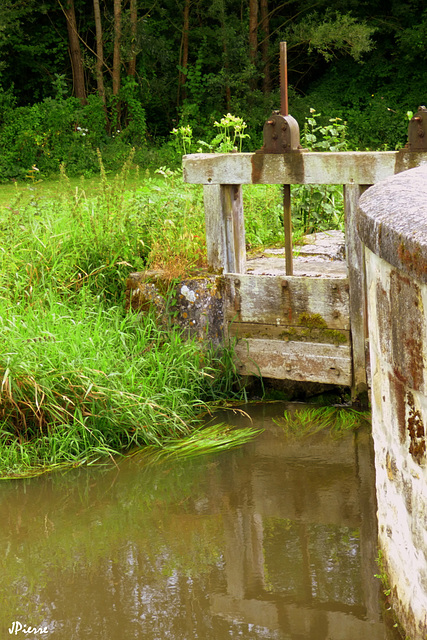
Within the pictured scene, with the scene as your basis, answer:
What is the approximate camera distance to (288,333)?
5.19 metres

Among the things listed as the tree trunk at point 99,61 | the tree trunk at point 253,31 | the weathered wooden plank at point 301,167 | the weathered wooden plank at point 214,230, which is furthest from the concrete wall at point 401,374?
the tree trunk at point 253,31

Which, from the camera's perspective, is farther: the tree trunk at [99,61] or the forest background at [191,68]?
the tree trunk at [99,61]

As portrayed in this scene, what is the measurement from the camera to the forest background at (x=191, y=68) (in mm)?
15867

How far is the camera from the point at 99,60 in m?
16.5

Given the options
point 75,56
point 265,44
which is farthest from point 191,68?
point 75,56

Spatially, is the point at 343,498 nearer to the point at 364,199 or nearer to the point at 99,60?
the point at 364,199

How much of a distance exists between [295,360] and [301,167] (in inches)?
53.4

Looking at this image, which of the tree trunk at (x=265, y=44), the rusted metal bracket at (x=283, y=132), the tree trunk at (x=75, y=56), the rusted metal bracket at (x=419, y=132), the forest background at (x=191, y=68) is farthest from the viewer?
the tree trunk at (x=265, y=44)

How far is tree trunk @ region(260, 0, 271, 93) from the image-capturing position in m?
17.6

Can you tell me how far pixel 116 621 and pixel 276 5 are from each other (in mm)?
18588

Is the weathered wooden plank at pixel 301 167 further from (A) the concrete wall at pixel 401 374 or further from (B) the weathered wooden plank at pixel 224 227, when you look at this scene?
(A) the concrete wall at pixel 401 374

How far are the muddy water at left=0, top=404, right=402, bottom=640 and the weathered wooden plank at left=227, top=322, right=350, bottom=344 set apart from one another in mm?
791

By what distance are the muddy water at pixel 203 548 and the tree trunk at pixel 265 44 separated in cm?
1497

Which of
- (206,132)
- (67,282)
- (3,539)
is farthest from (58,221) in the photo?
(206,132)
